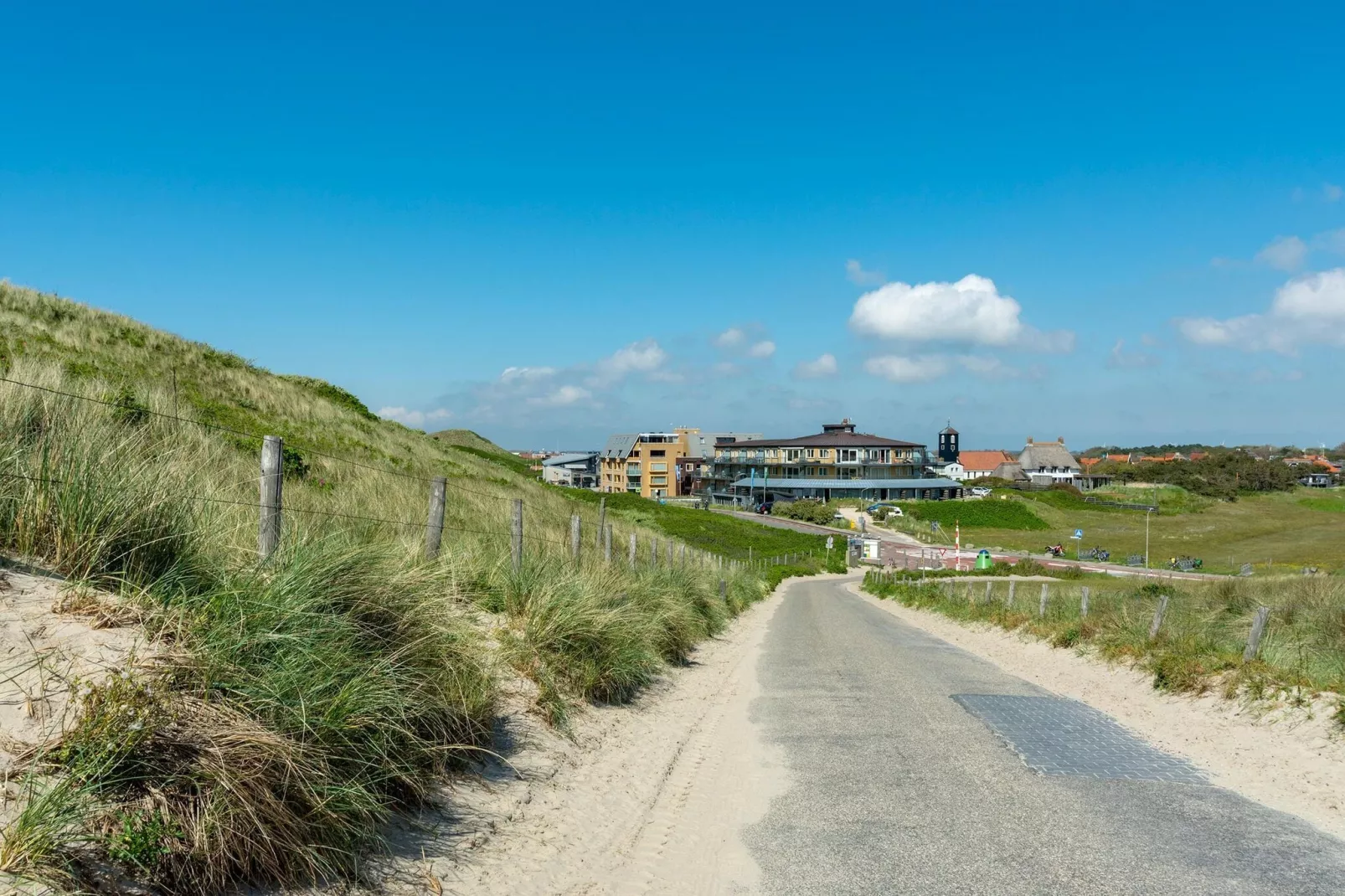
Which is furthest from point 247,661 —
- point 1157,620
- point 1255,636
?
point 1157,620

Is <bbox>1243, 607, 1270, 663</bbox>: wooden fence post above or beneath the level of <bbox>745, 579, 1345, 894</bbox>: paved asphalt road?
above

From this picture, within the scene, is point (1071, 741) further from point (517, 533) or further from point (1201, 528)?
point (1201, 528)

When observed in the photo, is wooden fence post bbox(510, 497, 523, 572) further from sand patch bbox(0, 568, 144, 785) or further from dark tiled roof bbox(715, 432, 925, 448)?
dark tiled roof bbox(715, 432, 925, 448)

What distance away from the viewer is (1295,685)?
1048 cm

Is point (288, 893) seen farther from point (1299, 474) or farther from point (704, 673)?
point (1299, 474)

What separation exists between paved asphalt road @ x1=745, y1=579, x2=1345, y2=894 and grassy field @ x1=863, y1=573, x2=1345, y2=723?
1927mm

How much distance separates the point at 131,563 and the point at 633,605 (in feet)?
24.3

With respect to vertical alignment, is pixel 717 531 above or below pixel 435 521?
below

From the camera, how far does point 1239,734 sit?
976 cm

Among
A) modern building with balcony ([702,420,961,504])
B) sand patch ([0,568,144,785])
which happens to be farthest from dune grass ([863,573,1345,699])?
modern building with balcony ([702,420,961,504])

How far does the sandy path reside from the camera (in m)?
5.04

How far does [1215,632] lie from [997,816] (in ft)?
35.2

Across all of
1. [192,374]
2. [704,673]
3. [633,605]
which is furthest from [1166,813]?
[192,374]

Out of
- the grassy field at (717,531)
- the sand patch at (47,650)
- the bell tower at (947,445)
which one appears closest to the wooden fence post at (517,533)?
the sand patch at (47,650)
